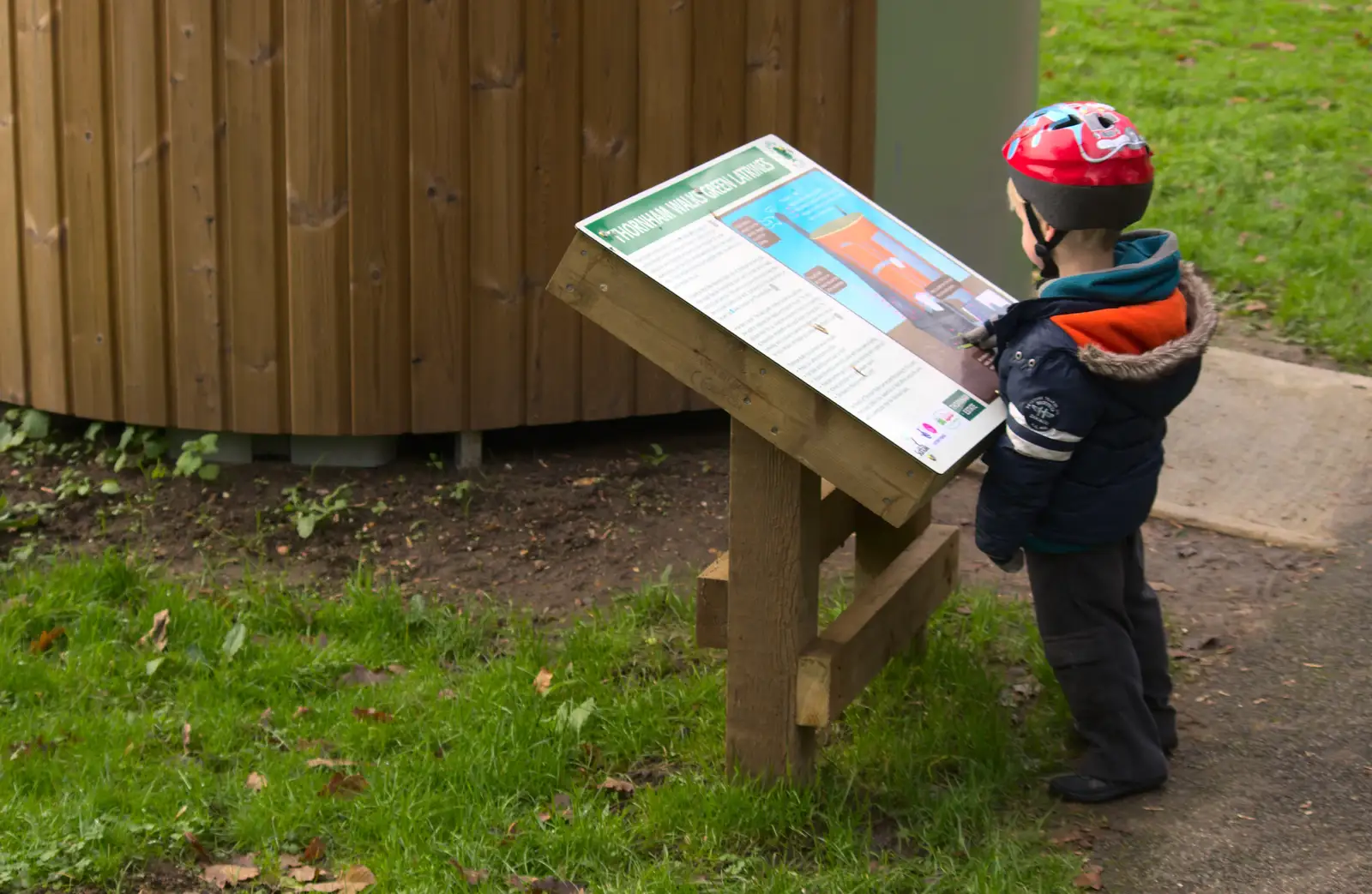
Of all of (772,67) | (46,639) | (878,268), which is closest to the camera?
(878,268)

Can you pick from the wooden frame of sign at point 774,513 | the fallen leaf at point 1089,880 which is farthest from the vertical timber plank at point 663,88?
the fallen leaf at point 1089,880

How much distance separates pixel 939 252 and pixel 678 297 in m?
0.92

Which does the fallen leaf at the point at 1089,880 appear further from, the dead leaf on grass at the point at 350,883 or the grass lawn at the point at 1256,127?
the grass lawn at the point at 1256,127

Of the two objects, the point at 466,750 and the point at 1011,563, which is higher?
the point at 1011,563

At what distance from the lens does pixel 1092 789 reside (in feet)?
12.2

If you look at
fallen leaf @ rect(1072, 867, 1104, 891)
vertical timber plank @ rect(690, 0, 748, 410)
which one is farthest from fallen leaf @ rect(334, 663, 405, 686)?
vertical timber plank @ rect(690, 0, 748, 410)

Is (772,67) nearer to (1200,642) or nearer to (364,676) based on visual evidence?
(1200,642)

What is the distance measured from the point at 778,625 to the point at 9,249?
343cm

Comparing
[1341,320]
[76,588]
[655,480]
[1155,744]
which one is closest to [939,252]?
[1155,744]

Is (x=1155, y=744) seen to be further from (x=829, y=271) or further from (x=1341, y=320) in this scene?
(x=1341, y=320)

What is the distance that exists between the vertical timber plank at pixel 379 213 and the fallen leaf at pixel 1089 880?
112 inches

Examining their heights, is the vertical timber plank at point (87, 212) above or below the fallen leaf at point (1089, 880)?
above

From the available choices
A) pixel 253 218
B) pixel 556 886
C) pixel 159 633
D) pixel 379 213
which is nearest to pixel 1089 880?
pixel 556 886

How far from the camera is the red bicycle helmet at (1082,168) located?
3.41m
